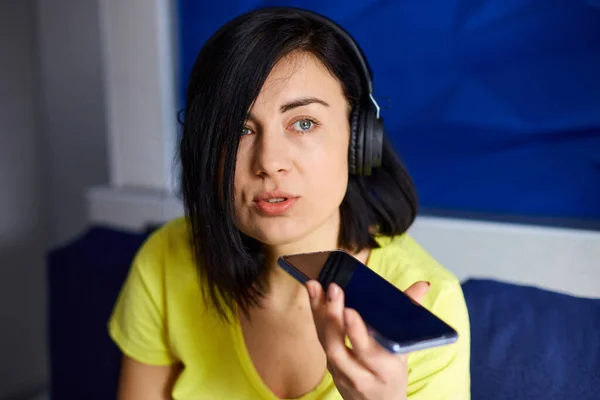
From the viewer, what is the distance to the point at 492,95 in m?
1.07

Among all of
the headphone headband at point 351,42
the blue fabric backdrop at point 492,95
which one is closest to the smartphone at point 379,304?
the headphone headband at point 351,42

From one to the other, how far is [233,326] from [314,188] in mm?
272

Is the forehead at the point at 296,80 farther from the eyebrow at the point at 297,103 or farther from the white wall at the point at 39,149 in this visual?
the white wall at the point at 39,149

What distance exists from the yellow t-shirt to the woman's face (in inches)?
7.1

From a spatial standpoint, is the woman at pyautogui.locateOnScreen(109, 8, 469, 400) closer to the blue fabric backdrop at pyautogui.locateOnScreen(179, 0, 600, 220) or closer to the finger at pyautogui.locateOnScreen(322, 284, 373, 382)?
the finger at pyautogui.locateOnScreen(322, 284, 373, 382)

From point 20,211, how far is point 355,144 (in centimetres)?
172

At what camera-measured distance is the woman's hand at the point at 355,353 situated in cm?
52

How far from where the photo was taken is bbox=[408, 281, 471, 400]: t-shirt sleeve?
703 millimetres

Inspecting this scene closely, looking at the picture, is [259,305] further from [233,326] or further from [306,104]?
[306,104]

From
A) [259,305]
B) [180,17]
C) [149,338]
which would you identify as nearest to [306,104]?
[259,305]

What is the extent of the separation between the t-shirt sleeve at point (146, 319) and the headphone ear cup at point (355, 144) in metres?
0.36

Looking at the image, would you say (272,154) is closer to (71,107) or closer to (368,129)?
(368,129)

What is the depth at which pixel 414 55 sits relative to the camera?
114 centimetres

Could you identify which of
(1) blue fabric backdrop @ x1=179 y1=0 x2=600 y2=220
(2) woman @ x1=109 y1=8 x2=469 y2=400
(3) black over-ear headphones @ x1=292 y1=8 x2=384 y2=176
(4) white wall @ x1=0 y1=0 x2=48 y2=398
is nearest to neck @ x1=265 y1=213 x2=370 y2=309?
(2) woman @ x1=109 y1=8 x2=469 y2=400
